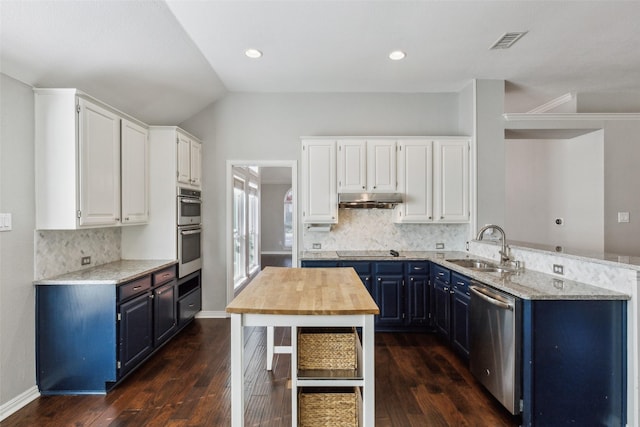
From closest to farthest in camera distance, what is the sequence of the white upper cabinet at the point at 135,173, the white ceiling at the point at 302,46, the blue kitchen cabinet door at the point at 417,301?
the white ceiling at the point at 302,46 < the white upper cabinet at the point at 135,173 < the blue kitchen cabinet door at the point at 417,301

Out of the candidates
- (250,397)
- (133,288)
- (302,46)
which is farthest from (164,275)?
(302,46)

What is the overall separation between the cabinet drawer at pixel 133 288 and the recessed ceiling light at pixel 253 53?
242 cm

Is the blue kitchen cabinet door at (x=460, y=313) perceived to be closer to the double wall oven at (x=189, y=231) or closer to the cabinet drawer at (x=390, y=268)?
the cabinet drawer at (x=390, y=268)

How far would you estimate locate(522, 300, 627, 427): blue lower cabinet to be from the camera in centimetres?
198

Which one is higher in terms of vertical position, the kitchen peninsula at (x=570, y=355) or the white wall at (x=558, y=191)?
the white wall at (x=558, y=191)

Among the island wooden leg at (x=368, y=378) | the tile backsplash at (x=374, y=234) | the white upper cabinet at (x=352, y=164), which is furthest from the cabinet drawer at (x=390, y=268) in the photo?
the island wooden leg at (x=368, y=378)

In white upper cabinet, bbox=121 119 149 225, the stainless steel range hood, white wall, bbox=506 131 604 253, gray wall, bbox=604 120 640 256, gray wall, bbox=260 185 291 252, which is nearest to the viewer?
white upper cabinet, bbox=121 119 149 225

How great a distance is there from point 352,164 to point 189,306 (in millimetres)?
2657

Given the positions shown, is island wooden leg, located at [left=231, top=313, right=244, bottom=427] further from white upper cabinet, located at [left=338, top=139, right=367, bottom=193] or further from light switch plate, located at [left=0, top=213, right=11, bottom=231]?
white upper cabinet, located at [left=338, top=139, right=367, bottom=193]

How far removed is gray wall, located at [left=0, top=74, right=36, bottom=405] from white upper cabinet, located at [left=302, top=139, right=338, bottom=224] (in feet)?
8.31

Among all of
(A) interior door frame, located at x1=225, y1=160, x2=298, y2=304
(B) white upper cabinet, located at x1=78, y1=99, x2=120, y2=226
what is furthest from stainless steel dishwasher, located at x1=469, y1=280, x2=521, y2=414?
(B) white upper cabinet, located at x1=78, y1=99, x2=120, y2=226

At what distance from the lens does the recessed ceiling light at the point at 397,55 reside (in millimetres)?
3156

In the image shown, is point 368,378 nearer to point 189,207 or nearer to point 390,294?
point 390,294

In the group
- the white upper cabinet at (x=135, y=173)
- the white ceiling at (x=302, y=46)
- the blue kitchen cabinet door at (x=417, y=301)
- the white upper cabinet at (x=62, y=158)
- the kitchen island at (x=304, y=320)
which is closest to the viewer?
the kitchen island at (x=304, y=320)
